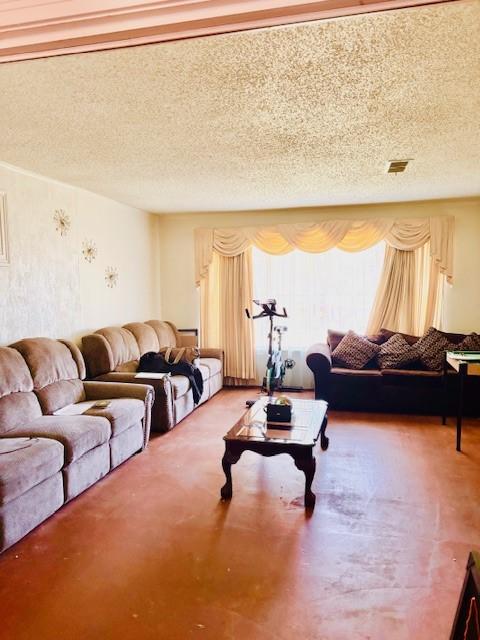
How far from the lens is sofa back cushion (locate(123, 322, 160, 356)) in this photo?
510 cm

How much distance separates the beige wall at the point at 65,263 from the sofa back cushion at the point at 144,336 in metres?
0.28

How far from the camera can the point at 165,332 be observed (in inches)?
227

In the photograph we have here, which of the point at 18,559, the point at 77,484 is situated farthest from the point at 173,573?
the point at 77,484

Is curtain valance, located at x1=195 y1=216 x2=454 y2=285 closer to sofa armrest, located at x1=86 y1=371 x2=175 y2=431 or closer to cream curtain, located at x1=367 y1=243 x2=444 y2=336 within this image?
cream curtain, located at x1=367 y1=243 x2=444 y2=336

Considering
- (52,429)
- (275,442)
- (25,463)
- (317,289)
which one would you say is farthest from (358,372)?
(25,463)

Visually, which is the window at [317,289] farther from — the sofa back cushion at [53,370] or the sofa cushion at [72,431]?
the sofa cushion at [72,431]

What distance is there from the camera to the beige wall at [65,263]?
3.73m

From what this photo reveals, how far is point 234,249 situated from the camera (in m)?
6.09

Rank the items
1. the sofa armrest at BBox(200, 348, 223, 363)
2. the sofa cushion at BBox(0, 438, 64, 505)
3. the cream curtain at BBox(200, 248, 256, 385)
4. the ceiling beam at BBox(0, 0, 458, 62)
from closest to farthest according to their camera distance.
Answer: the ceiling beam at BBox(0, 0, 458, 62) < the sofa cushion at BBox(0, 438, 64, 505) < the sofa armrest at BBox(200, 348, 223, 363) < the cream curtain at BBox(200, 248, 256, 385)

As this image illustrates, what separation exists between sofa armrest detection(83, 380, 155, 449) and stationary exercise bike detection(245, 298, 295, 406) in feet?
4.99

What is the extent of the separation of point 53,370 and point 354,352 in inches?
129

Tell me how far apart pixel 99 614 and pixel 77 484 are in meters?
1.14

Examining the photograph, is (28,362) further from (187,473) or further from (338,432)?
(338,432)

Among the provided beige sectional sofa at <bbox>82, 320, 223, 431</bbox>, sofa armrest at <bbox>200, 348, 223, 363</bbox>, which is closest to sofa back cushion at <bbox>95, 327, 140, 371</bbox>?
beige sectional sofa at <bbox>82, 320, 223, 431</bbox>
